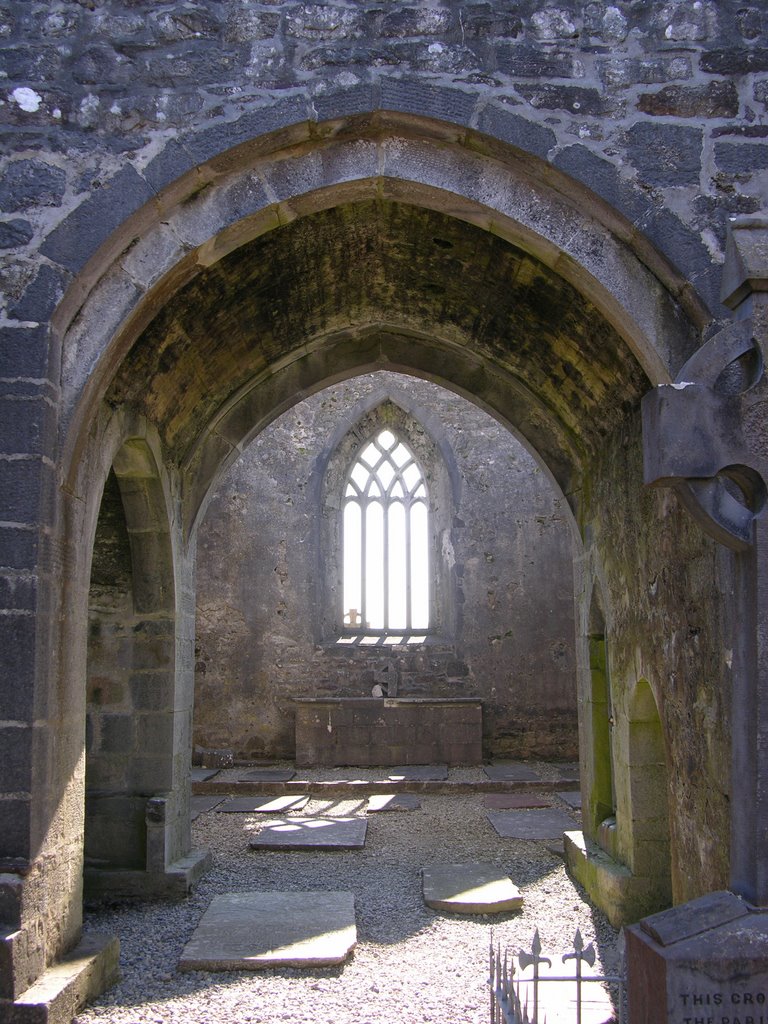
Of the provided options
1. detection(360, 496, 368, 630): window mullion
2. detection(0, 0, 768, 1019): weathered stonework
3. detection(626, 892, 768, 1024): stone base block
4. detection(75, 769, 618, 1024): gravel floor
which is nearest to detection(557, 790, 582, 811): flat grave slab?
detection(75, 769, 618, 1024): gravel floor

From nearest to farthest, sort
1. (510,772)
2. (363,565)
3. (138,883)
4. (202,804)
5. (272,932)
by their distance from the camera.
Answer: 1. (272,932)
2. (138,883)
3. (202,804)
4. (510,772)
5. (363,565)

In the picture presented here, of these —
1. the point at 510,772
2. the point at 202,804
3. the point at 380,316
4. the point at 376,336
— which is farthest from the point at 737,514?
the point at 510,772

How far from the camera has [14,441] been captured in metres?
3.68

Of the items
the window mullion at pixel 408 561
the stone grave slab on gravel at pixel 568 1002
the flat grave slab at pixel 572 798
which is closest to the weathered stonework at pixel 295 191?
the stone grave slab on gravel at pixel 568 1002

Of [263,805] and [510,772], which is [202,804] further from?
[510,772]

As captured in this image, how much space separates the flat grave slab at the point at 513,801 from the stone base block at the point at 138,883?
3.76 m

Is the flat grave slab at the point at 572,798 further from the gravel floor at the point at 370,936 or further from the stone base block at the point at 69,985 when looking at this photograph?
the stone base block at the point at 69,985

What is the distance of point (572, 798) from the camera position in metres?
8.98

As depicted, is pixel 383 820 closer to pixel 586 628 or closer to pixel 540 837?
pixel 540 837

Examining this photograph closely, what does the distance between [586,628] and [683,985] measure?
13.4 feet

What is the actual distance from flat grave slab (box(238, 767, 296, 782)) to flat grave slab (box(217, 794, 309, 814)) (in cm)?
54

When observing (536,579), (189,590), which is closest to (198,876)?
(189,590)

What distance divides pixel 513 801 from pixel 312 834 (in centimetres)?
224

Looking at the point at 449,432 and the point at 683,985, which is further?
the point at 449,432
